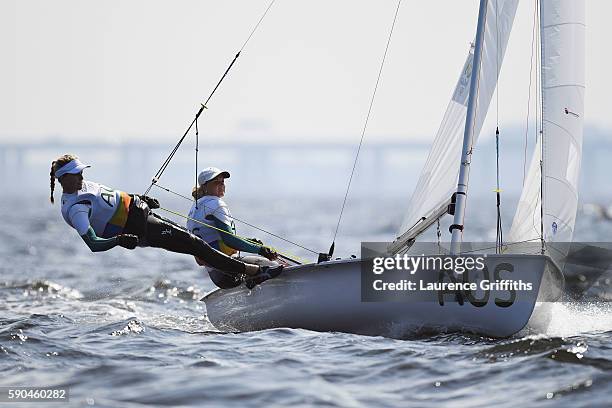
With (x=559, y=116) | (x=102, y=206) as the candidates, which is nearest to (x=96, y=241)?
(x=102, y=206)

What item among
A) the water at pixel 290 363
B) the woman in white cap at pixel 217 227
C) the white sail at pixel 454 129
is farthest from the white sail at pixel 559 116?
the woman in white cap at pixel 217 227

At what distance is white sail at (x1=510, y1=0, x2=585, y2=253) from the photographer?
8.12 meters

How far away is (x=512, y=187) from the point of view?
18375cm

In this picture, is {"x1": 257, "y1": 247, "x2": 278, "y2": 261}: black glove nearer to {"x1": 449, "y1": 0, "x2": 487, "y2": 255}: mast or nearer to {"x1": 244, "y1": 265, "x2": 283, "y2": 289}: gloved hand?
{"x1": 244, "y1": 265, "x2": 283, "y2": 289}: gloved hand

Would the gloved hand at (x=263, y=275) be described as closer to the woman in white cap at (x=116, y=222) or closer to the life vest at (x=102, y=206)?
the woman in white cap at (x=116, y=222)

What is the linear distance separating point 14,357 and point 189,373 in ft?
4.53

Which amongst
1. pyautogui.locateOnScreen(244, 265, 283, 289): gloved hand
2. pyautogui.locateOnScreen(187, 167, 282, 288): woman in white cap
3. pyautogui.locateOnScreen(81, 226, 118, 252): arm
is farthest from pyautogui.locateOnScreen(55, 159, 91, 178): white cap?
pyautogui.locateOnScreen(244, 265, 283, 289): gloved hand

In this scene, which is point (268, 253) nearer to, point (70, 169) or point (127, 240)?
point (127, 240)

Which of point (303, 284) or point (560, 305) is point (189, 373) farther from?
point (560, 305)

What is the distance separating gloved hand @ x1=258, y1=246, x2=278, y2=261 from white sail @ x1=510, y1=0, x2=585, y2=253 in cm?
203

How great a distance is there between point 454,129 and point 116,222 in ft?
9.18

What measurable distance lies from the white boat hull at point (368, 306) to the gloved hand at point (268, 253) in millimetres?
409

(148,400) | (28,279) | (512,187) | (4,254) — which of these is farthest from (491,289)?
(512,187)

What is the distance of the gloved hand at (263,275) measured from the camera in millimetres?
7840
